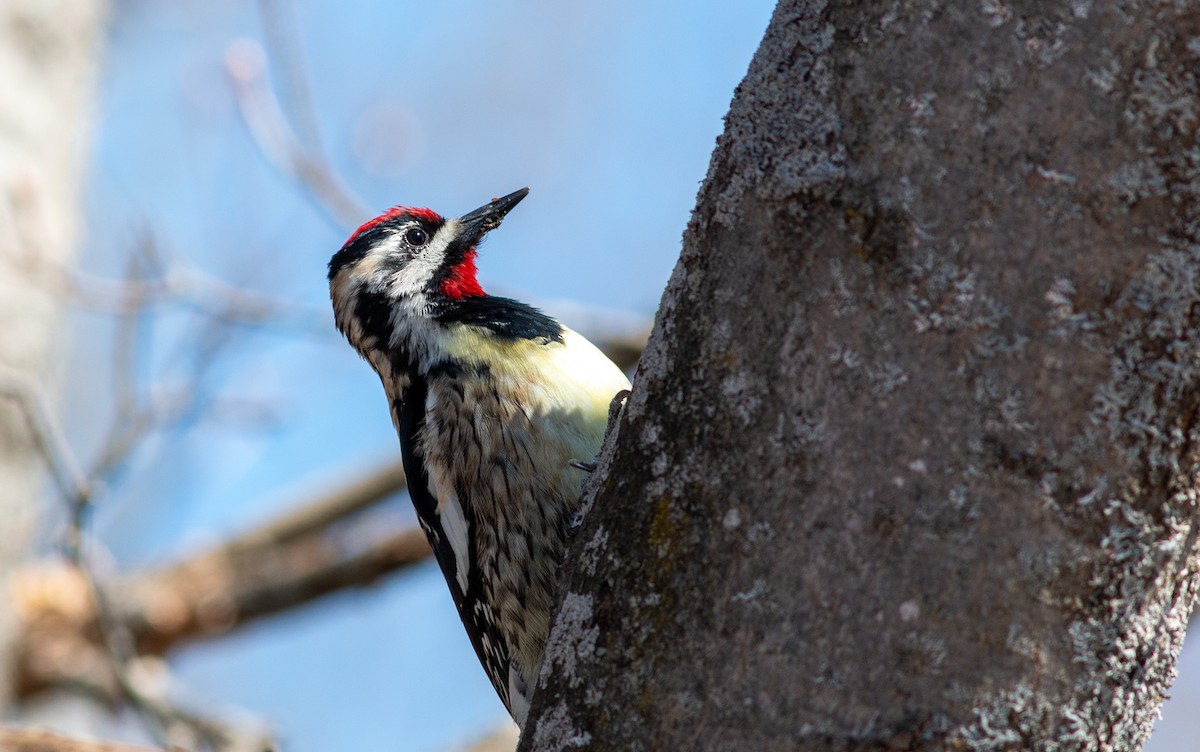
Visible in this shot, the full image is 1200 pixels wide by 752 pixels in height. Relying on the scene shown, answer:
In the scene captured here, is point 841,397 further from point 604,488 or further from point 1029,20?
point 1029,20

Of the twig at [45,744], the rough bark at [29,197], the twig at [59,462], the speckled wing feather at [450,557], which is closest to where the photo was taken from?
the twig at [45,744]

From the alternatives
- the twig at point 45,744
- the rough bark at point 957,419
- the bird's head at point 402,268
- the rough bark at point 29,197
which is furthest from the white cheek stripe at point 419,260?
the rough bark at point 957,419

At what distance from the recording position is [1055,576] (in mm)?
1191

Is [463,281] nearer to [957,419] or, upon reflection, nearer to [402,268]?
[402,268]

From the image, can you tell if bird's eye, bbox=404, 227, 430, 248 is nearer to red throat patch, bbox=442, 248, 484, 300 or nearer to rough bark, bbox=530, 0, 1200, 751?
red throat patch, bbox=442, 248, 484, 300

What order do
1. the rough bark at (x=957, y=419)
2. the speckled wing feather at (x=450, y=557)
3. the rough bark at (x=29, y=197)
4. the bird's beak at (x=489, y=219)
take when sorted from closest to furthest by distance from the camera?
the rough bark at (x=957, y=419)
the speckled wing feather at (x=450, y=557)
the bird's beak at (x=489, y=219)
the rough bark at (x=29, y=197)

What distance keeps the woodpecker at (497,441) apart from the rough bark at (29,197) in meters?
1.81

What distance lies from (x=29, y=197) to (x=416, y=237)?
1.78 metres

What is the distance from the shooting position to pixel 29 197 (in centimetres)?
430

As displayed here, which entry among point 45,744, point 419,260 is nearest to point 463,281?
point 419,260

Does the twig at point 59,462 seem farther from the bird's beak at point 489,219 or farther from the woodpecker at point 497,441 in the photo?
the bird's beak at point 489,219

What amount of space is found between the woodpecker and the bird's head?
2cm

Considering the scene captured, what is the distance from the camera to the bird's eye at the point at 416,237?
3381mm

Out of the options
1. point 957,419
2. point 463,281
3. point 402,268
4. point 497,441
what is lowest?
point 957,419
